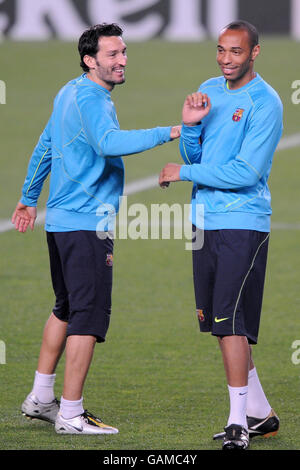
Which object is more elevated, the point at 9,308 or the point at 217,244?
the point at 217,244

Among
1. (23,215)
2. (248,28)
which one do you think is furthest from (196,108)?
(23,215)

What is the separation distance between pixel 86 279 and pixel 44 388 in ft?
2.39

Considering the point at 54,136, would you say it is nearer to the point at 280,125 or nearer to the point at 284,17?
the point at 280,125

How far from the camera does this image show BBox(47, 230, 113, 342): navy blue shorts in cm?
570

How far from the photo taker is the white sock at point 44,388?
601cm

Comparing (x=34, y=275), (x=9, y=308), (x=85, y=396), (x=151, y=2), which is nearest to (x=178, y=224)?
(x=34, y=275)

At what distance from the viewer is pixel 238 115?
5434 mm

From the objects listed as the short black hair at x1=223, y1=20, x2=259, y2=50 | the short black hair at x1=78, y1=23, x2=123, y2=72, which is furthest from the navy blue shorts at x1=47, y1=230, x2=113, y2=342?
the short black hair at x1=223, y1=20, x2=259, y2=50

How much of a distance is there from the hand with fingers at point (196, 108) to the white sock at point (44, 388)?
1.64 m

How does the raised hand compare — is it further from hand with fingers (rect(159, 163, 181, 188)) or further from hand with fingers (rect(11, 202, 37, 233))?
hand with fingers (rect(11, 202, 37, 233))

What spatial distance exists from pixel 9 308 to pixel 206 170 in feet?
12.5

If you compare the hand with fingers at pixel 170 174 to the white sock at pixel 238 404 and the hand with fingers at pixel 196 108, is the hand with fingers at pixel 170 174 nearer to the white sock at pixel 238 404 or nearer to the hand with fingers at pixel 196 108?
the hand with fingers at pixel 196 108

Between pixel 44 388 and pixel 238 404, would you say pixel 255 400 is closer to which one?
pixel 238 404

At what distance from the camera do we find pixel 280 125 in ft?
17.9
